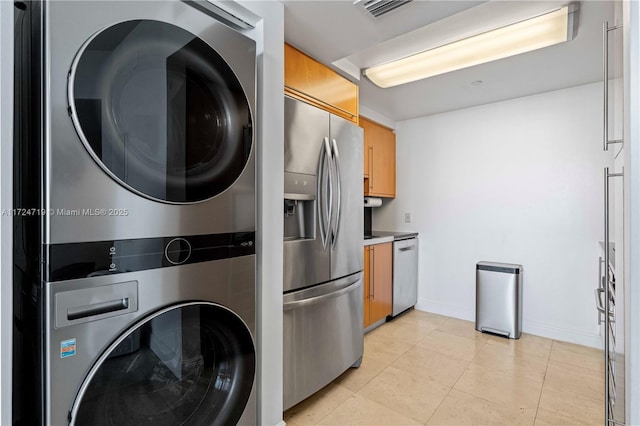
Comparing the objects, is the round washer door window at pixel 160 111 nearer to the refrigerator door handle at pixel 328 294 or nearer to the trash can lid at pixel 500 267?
the refrigerator door handle at pixel 328 294

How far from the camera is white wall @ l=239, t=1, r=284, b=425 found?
1.56 meters

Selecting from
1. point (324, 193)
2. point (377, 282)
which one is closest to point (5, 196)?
point (324, 193)

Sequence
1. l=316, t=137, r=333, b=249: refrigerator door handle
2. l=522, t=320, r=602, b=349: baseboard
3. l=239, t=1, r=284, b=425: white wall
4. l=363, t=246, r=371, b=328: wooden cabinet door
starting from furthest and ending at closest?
l=363, t=246, r=371, b=328: wooden cabinet door → l=522, t=320, r=602, b=349: baseboard → l=316, t=137, r=333, b=249: refrigerator door handle → l=239, t=1, r=284, b=425: white wall

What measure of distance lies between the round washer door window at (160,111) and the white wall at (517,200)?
9.91 feet

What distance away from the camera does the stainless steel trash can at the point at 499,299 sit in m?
3.06

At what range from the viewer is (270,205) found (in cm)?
161

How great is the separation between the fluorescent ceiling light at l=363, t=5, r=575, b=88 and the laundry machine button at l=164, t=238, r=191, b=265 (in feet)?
7.15

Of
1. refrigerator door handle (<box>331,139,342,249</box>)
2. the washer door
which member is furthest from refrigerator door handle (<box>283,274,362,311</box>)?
the washer door

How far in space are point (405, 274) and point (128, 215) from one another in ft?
10.4

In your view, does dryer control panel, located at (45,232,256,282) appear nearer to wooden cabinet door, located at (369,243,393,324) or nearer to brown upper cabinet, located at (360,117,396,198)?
wooden cabinet door, located at (369,243,393,324)

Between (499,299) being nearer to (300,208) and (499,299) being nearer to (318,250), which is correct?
(318,250)

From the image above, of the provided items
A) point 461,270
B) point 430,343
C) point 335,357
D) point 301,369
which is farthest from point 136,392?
point 461,270

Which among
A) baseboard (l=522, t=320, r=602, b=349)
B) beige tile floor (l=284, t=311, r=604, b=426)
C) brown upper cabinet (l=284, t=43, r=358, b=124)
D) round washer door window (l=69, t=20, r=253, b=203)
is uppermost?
brown upper cabinet (l=284, t=43, r=358, b=124)

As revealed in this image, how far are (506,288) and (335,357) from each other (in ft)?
6.53
